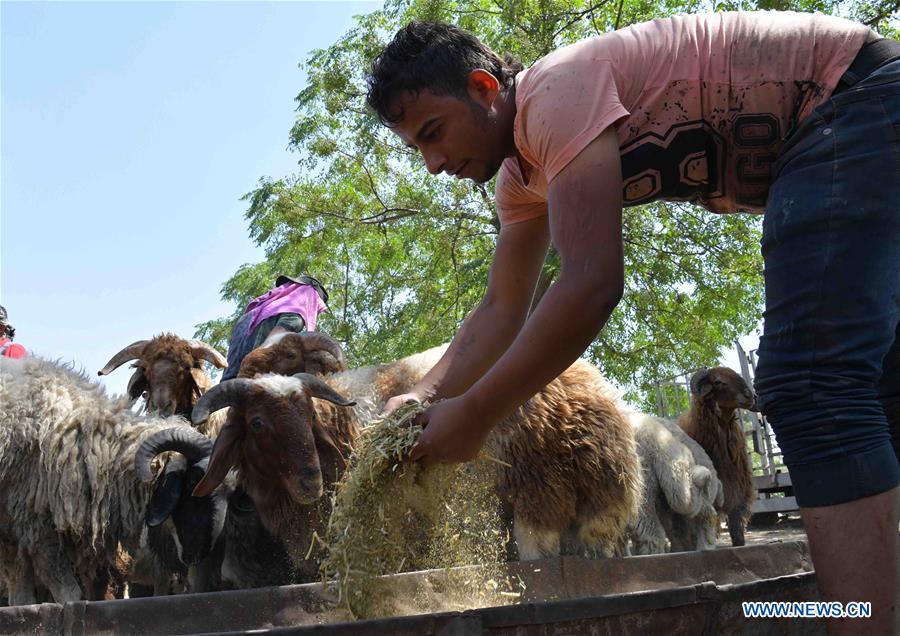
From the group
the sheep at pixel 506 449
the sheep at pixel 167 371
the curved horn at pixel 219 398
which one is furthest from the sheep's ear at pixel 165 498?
the sheep at pixel 167 371

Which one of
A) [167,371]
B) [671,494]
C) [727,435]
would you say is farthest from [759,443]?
[167,371]

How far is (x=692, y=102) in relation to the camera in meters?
2.59

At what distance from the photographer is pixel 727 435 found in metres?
10.1

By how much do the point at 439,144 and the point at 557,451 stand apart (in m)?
3.79

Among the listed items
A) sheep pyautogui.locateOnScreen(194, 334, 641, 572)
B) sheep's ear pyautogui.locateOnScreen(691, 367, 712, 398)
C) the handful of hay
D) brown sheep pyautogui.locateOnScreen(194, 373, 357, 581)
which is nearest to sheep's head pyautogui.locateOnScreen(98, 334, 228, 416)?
sheep pyautogui.locateOnScreen(194, 334, 641, 572)

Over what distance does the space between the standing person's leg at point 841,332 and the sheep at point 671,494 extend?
6.03 metres

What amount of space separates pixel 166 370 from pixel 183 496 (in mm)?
1992

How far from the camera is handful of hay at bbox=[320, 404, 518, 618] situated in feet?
9.86

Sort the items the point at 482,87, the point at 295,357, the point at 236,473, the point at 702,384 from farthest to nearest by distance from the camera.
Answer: the point at 702,384 → the point at 295,357 → the point at 236,473 → the point at 482,87

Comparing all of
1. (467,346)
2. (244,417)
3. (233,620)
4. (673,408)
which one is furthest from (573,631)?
(673,408)

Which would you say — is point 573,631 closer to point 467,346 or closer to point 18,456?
point 467,346

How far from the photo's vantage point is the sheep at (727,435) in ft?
32.5

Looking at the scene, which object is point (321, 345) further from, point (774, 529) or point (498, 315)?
point (774, 529)

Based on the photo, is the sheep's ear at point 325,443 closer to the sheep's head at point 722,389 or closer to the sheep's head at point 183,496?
the sheep's head at point 183,496
